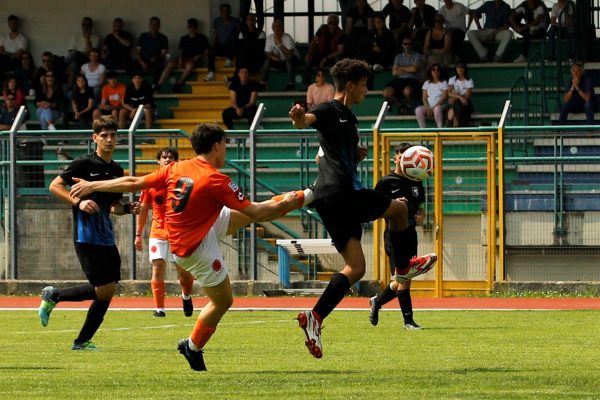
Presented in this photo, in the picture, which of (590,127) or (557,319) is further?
(590,127)

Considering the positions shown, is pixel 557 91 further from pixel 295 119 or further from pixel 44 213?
pixel 295 119

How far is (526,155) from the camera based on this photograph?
22.5 metres

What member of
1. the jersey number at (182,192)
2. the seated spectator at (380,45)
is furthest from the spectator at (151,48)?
the jersey number at (182,192)

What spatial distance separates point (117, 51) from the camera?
3044 centimetres

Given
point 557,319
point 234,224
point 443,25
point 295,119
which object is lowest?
point 557,319

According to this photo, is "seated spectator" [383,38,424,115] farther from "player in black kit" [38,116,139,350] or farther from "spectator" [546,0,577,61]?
"player in black kit" [38,116,139,350]

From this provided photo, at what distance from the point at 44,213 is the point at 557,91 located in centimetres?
A: 931

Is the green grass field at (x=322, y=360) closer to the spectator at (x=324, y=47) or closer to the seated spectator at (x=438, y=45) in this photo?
the seated spectator at (x=438, y=45)

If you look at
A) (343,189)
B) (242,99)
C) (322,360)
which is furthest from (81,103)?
(343,189)

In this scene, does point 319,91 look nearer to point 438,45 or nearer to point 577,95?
point 438,45

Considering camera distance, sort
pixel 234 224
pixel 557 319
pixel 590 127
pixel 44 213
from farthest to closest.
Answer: pixel 44 213 < pixel 590 127 < pixel 557 319 < pixel 234 224

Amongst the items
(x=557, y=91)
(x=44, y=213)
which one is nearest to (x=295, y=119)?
(x=44, y=213)

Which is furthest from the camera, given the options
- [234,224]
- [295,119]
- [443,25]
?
[443,25]

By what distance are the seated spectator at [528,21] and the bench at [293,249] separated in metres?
7.63
